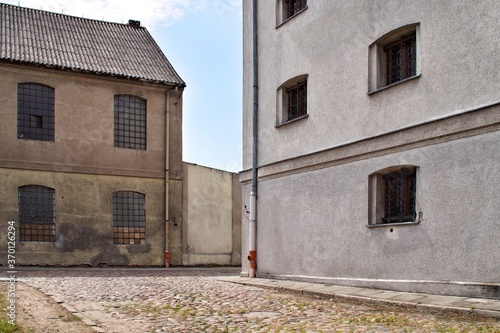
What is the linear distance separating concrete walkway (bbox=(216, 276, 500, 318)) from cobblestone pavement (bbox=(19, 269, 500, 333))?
0.15m

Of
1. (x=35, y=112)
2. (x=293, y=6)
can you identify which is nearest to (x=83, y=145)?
(x=35, y=112)

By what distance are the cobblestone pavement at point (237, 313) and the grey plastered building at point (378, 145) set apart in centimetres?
162

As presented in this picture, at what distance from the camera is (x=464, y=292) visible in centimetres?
955

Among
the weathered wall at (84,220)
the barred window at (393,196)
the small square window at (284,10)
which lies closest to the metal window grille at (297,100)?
the small square window at (284,10)

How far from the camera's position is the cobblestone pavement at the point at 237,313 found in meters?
7.38

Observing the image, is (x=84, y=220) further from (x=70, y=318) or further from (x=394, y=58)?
(x=70, y=318)

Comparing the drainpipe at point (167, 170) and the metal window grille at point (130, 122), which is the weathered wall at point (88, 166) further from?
the metal window grille at point (130, 122)

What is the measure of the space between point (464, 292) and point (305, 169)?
5.14m

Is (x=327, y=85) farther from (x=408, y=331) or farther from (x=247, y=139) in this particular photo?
(x=408, y=331)

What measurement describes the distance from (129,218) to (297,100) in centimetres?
1101

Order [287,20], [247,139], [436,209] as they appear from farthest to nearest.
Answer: [247,139] → [287,20] → [436,209]

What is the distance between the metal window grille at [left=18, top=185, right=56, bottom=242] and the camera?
2128 cm

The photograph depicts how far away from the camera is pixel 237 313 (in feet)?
28.8

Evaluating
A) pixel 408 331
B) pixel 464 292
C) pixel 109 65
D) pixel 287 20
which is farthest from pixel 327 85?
pixel 109 65
